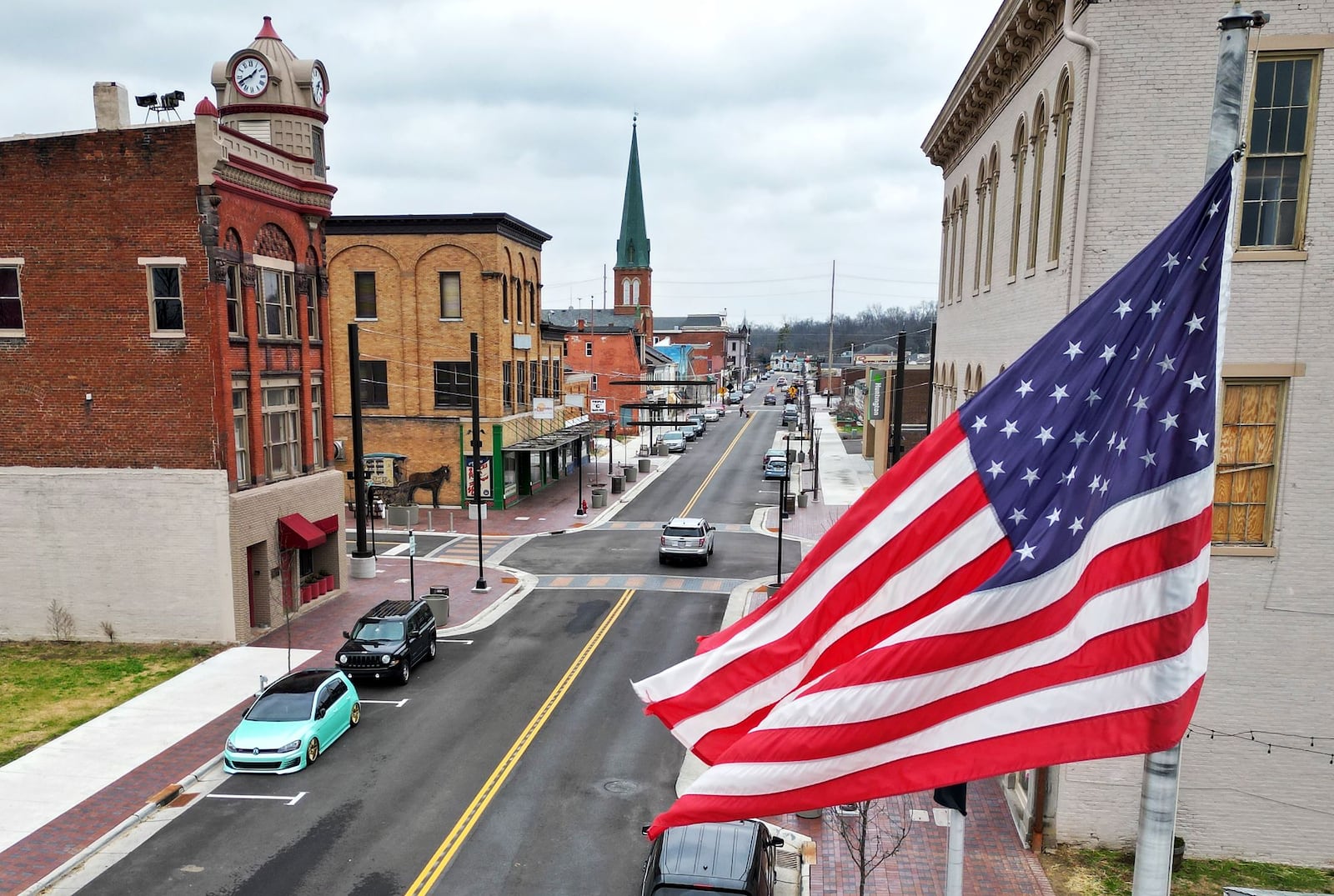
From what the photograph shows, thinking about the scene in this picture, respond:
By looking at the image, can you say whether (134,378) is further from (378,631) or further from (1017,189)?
(1017,189)

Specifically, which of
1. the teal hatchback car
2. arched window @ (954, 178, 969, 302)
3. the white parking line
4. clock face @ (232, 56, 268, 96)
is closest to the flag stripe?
the white parking line

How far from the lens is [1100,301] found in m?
5.61

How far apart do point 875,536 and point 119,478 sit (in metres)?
24.8

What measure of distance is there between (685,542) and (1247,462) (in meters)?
22.9

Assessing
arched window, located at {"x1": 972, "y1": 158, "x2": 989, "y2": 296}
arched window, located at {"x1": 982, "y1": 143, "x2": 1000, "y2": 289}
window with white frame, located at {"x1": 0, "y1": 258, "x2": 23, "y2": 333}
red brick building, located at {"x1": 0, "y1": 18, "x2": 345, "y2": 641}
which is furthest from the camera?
window with white frame, located at {"x1": 0, "y1": 258, "x2": 23, "y2": 333}

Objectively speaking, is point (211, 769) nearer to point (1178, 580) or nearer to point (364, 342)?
point (1178, 580)

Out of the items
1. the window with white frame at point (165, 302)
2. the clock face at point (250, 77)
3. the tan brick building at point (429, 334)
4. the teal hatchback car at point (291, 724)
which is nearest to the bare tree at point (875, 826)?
the teal hatchback car at point (291, 724)

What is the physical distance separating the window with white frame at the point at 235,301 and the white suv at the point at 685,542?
55.3 ft

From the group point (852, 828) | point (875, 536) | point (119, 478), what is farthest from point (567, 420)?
point (875, 536)

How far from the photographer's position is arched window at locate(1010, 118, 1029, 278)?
16.6 m

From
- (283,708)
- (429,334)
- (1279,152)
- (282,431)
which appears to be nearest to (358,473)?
(282,431)

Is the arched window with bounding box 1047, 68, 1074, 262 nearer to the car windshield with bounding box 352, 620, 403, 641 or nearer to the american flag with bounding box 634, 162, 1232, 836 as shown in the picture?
the american flag with bounding box 634, 162, 1232, 836

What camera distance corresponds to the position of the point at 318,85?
28953mm

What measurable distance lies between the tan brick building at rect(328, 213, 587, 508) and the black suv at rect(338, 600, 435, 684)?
2269 centimetres
